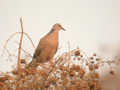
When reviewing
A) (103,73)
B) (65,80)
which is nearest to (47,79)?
(65,80)

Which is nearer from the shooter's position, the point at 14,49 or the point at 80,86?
the point at 80,86

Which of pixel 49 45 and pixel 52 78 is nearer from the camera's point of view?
pixel 52 78

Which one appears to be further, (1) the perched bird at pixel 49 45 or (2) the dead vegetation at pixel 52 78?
(1) the perched bird at pixel 49 45

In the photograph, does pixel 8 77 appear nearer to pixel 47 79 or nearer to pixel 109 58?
pixel 47 79

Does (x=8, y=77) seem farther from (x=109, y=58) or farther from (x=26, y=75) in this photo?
(x=109, y=58)

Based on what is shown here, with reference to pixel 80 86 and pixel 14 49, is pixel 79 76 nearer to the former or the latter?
pixel 80 86

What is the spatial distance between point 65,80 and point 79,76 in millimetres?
21

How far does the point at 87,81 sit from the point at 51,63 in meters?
0.07

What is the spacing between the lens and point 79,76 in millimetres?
310

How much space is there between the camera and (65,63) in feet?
1.13

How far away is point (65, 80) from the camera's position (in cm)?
31

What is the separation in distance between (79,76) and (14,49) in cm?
15

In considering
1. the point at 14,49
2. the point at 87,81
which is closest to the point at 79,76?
the point at 87,81

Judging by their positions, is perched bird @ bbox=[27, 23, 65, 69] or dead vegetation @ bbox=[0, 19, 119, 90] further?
perched bird @ bbox=[27, 23, 65, 69]
